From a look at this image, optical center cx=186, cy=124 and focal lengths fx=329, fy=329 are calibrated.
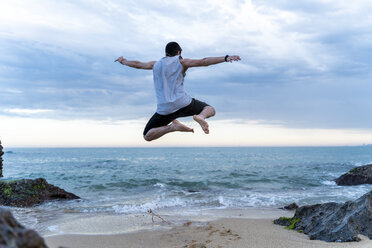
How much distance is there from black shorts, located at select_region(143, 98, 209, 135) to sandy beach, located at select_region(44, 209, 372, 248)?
252 centimetres

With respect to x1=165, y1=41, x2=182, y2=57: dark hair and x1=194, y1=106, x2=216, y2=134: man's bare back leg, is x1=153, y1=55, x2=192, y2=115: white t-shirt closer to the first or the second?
x1=165, y1=41, x2=182, y2=57: dark hair

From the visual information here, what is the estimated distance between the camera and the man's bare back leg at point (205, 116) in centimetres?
587

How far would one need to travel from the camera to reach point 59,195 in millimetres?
13391

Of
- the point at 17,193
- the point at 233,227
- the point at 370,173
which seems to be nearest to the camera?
the point at 233,227

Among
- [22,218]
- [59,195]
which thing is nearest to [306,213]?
[22,218]

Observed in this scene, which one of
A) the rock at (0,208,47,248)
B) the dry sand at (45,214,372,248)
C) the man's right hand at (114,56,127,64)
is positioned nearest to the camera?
the rock at (0,208,47,248)

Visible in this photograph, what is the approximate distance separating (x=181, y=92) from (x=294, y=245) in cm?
364

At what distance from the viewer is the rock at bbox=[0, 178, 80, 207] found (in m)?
11.9

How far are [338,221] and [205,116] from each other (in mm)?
3593

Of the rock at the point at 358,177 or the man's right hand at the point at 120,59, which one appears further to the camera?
the rock at the point at 358,177

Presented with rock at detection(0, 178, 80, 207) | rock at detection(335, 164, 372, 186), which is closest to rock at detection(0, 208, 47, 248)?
rock at detection(0, 178, 80, 207)

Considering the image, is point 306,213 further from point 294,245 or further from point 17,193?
point 17,193

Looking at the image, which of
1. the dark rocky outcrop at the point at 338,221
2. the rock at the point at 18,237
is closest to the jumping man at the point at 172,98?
the dark rocky outcrop at the point at 338,221

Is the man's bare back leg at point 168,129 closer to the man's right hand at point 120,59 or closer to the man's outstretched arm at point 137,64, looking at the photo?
the man's outstretched arm at point 137,64
